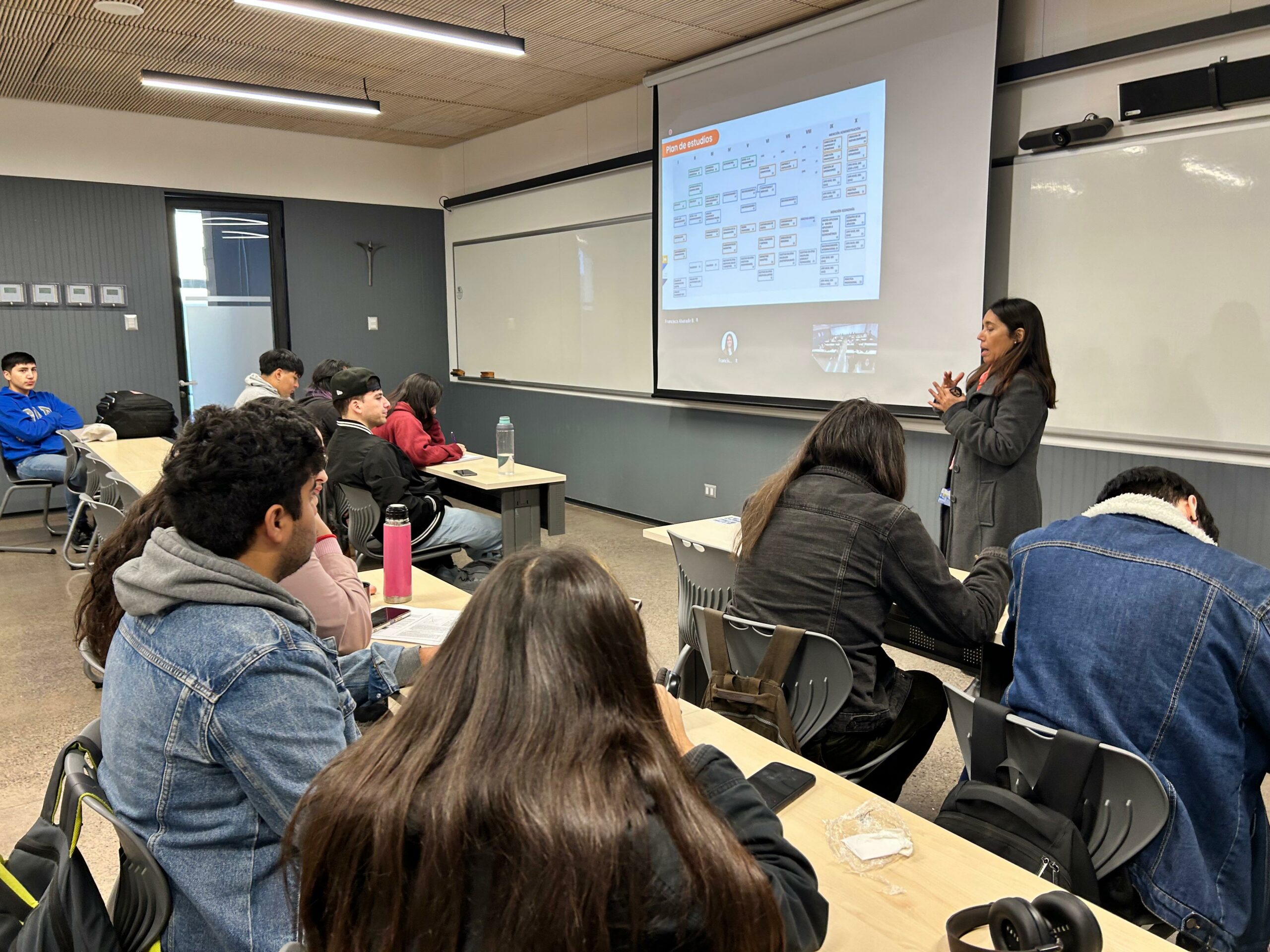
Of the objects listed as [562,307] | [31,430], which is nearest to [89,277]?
[31,430]

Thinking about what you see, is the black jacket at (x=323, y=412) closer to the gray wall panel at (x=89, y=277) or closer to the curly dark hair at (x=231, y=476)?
the gray wall panel at (x=89, y=277)

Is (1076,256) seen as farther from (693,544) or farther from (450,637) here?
(450,637)

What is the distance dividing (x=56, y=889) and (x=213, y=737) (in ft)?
0.77

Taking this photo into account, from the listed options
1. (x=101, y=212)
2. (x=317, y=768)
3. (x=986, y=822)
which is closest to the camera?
(x=317, y=768)

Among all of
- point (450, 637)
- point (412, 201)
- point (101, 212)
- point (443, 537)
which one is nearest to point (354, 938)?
point (450, 637)

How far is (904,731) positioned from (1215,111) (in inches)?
108

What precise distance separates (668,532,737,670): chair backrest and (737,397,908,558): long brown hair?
264mm

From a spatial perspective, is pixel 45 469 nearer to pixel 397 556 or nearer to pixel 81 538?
pixel 81 538

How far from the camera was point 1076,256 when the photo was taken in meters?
3.69

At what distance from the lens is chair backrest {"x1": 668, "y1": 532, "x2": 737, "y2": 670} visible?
2.36 metres

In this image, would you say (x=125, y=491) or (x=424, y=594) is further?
(x=125, y=491)

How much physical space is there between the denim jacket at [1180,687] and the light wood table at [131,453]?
3.60 meters

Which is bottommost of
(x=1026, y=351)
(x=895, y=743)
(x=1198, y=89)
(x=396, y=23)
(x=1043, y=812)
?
(x=895, y=743)

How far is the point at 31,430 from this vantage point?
563cm
